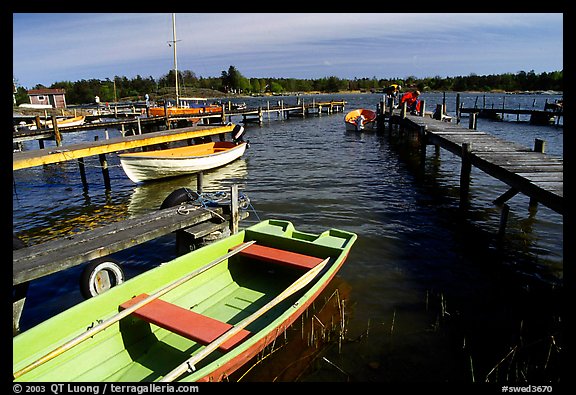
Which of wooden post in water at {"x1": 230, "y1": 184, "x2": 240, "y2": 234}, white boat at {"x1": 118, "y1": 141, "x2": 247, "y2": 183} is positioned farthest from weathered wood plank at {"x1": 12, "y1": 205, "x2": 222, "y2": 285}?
white boat at {"x1": 118, "y1": 141, "x2": 247, "y2": 183}

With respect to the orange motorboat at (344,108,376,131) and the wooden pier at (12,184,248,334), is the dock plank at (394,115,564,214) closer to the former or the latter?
the wooden pier at (12,184,248,334)

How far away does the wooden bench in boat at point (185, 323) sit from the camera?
4.61 meters

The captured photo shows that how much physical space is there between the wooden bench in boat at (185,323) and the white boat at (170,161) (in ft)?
37.4

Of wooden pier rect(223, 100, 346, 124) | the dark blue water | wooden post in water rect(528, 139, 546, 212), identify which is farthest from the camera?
wooden pier rect(223, 100, 346, 124)

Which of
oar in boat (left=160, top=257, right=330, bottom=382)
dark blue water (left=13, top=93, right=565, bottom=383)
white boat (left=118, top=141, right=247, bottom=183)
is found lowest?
dark blue water (left=13, top=93, right=565, bottom=383)

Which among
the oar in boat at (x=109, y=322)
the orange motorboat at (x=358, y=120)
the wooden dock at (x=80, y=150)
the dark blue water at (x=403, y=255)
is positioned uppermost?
the orange motorboat at (x=358, y=120)

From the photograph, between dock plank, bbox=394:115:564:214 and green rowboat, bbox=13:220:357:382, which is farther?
dock plank, bbox=394:115:564:214

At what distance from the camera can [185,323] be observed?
487 cm

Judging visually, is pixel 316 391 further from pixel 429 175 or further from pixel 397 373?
pixel 429 175

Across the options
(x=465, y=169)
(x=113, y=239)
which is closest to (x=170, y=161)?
(x=113, y=239)

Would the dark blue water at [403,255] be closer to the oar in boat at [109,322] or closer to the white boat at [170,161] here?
the white boat at [170,161]

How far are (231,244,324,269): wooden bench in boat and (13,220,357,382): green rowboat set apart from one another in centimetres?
2

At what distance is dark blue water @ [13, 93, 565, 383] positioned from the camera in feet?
18.8

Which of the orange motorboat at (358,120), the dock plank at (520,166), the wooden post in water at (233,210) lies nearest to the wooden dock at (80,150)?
the wooden post in water at (233,210)
